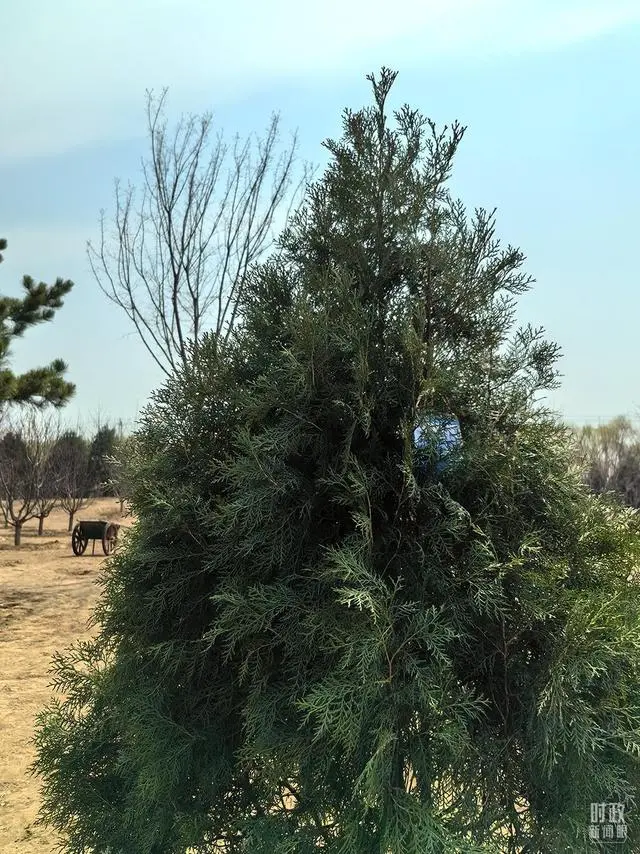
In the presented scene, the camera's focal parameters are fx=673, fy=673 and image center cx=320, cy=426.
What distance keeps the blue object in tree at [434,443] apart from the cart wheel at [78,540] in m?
16.7

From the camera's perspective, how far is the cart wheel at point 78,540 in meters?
17.2

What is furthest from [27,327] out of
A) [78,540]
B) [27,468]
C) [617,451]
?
[617,451]

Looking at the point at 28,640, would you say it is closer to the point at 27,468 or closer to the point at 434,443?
the point at 434,443

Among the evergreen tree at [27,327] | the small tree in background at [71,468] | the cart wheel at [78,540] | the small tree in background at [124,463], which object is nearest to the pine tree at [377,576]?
the small tree in background at [124,463]

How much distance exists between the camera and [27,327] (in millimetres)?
13281

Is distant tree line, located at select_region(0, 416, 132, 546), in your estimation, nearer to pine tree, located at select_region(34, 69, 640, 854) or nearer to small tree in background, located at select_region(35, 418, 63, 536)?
small tree in background, located at select_region(35, 418, 63, 536)

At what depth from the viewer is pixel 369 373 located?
175cm

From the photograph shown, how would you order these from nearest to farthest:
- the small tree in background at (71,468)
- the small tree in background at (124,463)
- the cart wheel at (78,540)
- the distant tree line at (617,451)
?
1. the small tree in background at (124,463)
2. the cart wheel at (78,540)
3. the small tree in background at (71,468)
4. the distant tree line at (617,451)

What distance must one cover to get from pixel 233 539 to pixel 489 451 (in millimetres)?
740

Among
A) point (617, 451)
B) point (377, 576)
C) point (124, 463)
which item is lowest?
point (377, 576)

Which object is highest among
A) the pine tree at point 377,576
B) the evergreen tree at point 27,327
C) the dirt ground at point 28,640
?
the evergreen tree at point 27,327

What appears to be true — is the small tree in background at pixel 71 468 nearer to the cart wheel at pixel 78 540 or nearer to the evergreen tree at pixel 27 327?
the cart wheel at pixel 78 540

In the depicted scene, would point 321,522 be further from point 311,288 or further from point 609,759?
point 609,759

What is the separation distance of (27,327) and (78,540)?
6435mm
